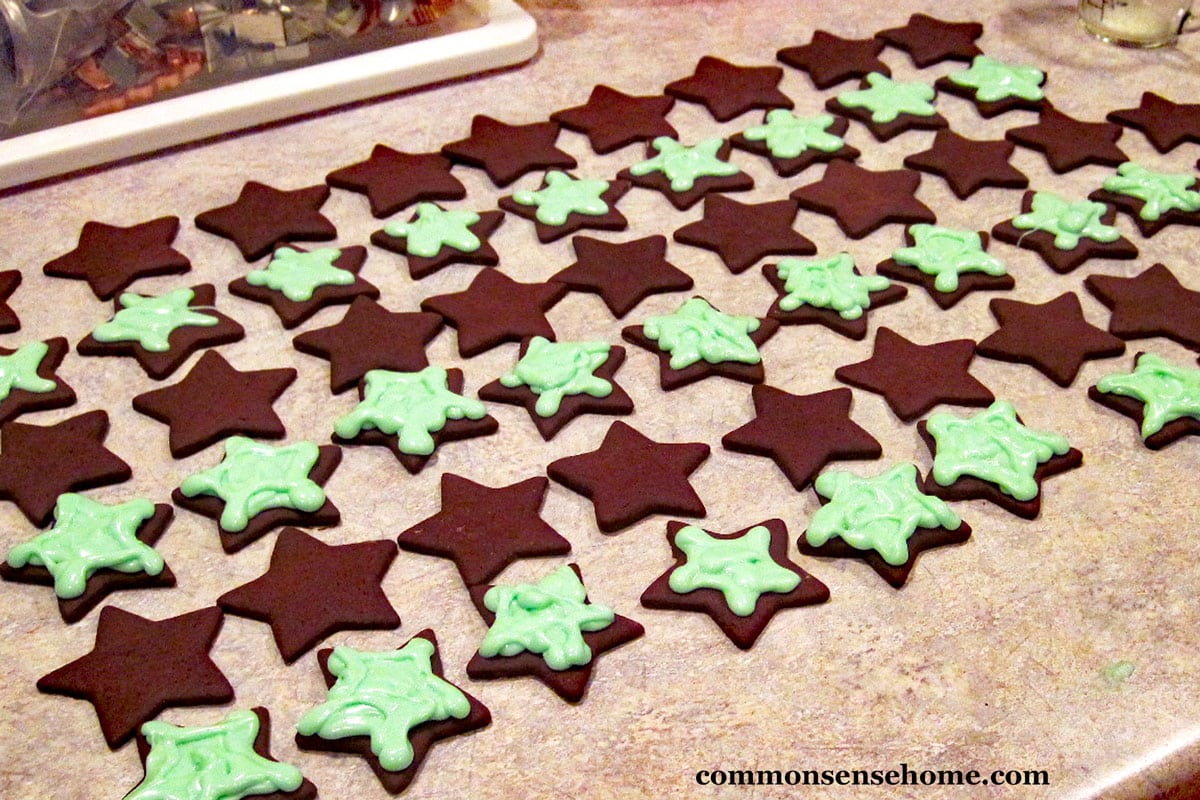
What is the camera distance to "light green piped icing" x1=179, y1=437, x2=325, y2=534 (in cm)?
85

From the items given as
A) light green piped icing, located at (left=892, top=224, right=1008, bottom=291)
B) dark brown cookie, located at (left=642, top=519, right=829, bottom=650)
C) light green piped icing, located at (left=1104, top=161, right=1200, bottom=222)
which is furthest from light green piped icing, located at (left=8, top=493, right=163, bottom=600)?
light green piped icing, located at (left=1104, top=161, right=1200, bottom=222)

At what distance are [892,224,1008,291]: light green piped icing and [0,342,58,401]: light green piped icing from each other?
784mm

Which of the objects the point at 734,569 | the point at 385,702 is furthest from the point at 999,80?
the point at 385,702

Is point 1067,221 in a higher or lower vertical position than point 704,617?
higher

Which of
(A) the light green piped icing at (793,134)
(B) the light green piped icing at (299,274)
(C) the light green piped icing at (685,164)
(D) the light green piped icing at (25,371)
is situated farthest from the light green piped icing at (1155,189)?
(D) the light green piped icing at (25,371)

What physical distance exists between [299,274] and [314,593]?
1.23 ft

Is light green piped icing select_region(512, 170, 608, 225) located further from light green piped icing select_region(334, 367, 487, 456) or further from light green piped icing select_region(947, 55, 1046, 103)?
light green piped icing select_region(947, 55, 1046, 103)

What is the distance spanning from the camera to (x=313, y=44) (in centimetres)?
128

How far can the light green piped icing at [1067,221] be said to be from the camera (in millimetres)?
1073

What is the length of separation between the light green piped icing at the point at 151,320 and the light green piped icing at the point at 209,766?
1.30 feet

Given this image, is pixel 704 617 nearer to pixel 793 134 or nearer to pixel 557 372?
pixel 557 372

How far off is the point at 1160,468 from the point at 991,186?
0.40m

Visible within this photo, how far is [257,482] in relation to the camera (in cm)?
86

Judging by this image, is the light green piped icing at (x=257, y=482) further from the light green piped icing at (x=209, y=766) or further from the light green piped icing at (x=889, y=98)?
the light green piped icing at (x=889, y=98)
